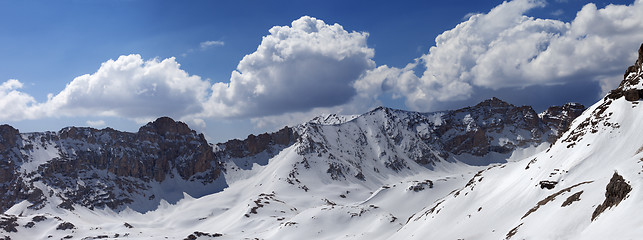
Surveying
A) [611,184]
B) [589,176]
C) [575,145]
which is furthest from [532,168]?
[611,184]

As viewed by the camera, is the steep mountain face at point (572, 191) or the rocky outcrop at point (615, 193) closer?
the rocky outcrop at point (615, 193)

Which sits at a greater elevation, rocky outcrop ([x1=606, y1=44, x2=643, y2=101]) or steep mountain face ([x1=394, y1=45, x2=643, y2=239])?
rocky outcrop ([x1=606, y1=44, x2=643, y2=101])

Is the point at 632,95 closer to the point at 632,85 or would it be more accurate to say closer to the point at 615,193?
the point at 632,85

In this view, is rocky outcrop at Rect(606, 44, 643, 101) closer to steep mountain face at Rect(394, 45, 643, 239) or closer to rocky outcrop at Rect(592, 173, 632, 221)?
steep mountain face at Rect(394, 45, 643, 239)

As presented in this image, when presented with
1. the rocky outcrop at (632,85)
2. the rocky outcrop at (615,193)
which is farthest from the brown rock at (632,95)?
the rocky outcrop at (615,193)

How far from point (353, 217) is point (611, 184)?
147 metres

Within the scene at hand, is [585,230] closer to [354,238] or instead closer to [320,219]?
[354,238]

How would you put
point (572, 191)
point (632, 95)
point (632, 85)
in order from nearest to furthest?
point (572, 191) → point (632, 95) → point (632, 85)

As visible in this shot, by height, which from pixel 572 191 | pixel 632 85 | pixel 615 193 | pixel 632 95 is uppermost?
pixel 632 85

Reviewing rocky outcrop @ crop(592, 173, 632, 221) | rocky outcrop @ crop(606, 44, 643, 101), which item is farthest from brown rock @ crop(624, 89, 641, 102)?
rocky outcrop @ crop(592, 173, 632, 221)

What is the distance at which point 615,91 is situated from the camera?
315 ft

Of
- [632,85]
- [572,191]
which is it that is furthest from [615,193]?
[632,85]

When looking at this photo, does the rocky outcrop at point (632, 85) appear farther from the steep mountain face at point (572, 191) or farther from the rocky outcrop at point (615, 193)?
the rocky outcrop at point (615, 193)

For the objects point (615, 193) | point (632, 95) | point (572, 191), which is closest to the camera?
point (615, 193)
